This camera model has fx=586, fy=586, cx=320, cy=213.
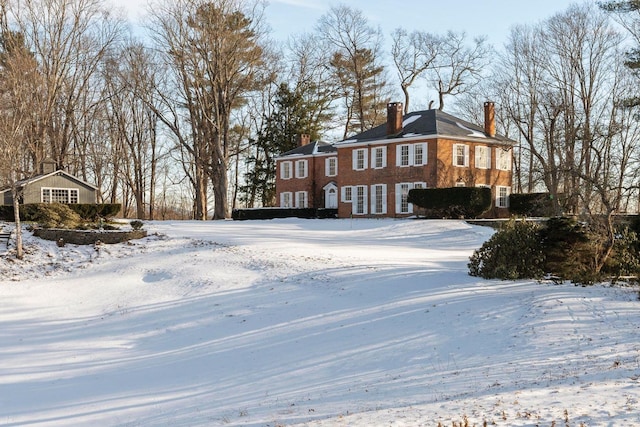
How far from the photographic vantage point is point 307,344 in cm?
1083

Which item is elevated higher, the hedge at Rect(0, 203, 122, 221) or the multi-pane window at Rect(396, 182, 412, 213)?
the multi-pane window at Rect(396, 182, 412, 213)

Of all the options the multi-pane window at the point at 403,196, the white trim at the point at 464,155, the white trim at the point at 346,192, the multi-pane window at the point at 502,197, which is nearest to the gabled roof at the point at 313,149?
the white trim at the point at 346,192

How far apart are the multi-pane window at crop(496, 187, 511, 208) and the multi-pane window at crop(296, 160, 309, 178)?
14118mm

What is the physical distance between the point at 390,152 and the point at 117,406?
29.7 m

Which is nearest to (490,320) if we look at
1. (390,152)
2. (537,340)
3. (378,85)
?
(537,340)

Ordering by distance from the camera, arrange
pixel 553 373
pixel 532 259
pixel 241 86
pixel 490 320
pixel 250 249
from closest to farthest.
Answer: pixel 553 373
pixel 490 320
pixel 532 259
pixel 250 249
pixel 241 86

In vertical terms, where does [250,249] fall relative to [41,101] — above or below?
below

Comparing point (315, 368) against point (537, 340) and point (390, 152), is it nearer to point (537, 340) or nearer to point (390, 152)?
point (537, 340)

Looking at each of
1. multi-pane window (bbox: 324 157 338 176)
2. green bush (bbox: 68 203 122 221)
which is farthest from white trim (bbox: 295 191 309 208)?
green bush (bbox: 68 203 122 221)

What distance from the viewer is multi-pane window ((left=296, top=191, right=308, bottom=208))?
4375 cm

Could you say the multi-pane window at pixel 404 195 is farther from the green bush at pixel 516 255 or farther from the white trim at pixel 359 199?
the green bush at pixel 516 255

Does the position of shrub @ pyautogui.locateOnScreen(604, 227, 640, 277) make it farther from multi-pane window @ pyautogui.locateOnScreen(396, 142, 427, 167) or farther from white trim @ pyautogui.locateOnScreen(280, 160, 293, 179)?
white trim @ pyautogui.locateOnScreen(280, 160, 293, 179)

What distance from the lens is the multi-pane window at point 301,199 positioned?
43750mm

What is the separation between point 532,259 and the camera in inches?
544
